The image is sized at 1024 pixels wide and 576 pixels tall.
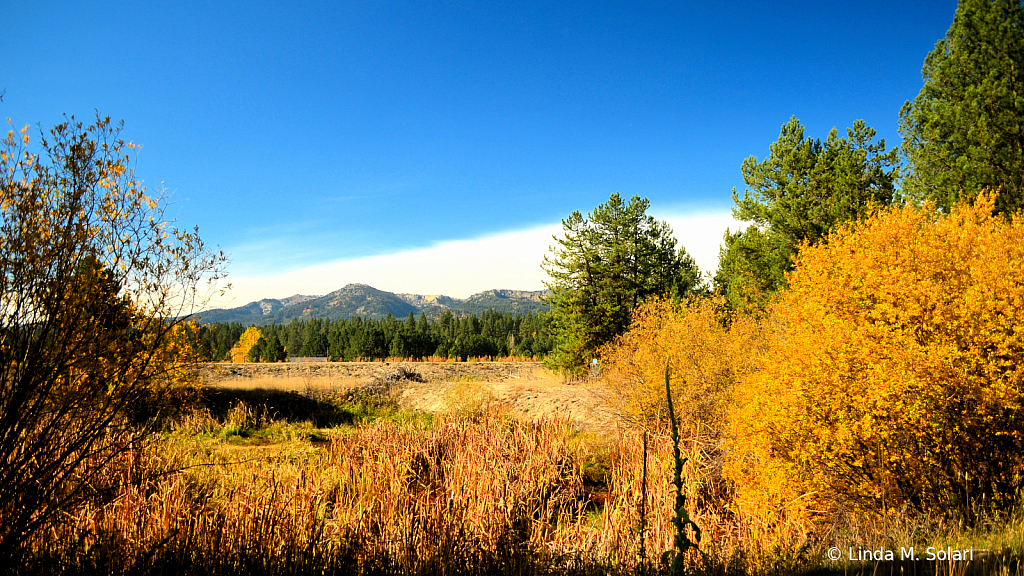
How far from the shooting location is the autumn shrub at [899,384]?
19.0 ft

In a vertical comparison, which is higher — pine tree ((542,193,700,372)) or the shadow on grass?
pine tree ((542,193,700,372))

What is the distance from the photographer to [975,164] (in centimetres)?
1291

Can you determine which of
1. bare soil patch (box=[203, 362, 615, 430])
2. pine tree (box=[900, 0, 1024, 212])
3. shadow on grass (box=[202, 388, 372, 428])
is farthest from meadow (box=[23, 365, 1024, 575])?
pine tree (box=[900, 0, 1024, 212])

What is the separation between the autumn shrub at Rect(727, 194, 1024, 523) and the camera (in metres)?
5.78

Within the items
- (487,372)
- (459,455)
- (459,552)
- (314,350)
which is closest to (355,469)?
(459,455)

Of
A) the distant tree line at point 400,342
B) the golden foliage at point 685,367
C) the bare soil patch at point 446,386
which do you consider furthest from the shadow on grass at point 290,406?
the distant tree line at point 400,342

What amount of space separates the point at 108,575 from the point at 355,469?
2791 millimetres

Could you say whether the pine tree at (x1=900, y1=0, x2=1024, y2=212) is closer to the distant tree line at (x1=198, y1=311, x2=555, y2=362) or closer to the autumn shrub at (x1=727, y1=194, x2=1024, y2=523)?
the autumn shrub at (x1=727, y1=194, x2=1024, y2=523)

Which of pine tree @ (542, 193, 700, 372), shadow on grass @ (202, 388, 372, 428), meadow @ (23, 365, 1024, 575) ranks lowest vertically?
shadow on grass @ (202, 388, 372, 428)

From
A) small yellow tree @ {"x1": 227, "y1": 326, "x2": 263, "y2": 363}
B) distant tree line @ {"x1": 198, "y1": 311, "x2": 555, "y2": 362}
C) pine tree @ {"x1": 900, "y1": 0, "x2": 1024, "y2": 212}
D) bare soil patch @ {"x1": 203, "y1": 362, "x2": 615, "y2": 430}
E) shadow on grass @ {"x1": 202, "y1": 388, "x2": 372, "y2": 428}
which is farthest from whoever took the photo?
distant tree line @ {"x1": 198, "y1": 311, "x2": 555, "y2": 362}

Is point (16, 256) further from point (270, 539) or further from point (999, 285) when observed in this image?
point (999, 285)

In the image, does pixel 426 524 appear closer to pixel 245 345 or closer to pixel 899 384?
pixel 899 384

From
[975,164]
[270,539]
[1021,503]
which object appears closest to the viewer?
[270,539]

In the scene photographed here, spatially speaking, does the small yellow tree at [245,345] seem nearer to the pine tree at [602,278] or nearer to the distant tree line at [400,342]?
the distant tree line at [400,342]
